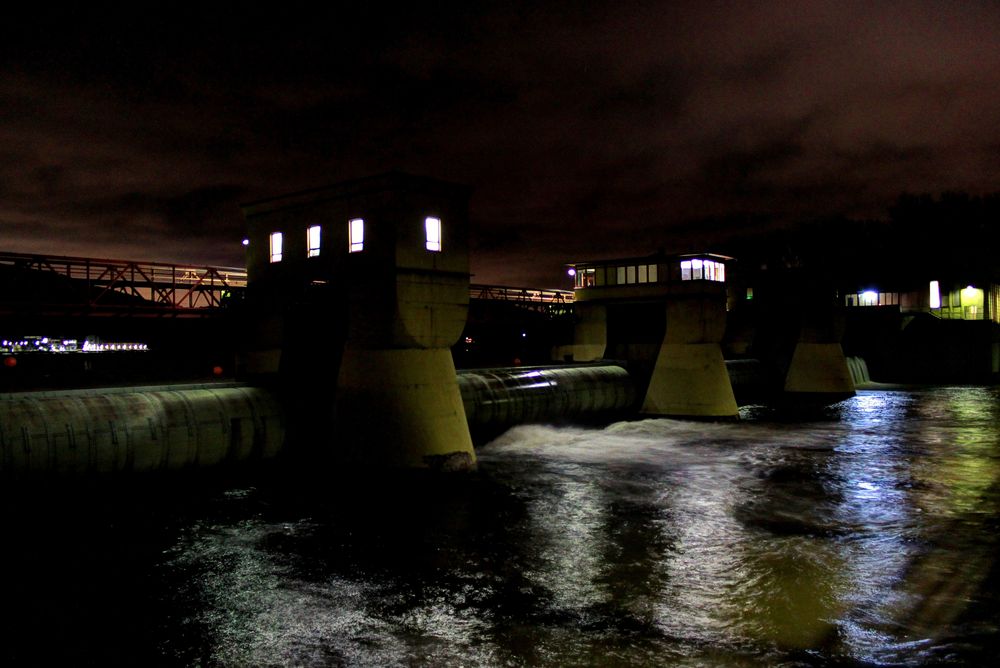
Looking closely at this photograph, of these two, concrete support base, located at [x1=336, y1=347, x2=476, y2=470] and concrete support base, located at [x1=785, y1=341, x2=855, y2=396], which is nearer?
concrete support base, located at [x1=336, y1=347, x2=476, y2=470]

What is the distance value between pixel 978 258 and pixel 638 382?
58828 millimetres

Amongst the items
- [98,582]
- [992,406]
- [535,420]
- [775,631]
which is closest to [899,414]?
[992,406]

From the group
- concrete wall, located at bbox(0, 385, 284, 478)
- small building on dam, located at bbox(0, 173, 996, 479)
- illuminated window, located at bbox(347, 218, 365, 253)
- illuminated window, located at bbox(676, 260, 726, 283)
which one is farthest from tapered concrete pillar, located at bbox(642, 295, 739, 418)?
concrete wall, located at bbox(0, 385, 284, 478)

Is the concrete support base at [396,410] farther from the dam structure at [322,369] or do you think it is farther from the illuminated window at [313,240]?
the illuminated window at [313,240]

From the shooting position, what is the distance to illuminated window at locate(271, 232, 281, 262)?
29.5 metres

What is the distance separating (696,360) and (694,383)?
54.8 inches

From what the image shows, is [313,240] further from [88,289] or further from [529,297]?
[529,297]

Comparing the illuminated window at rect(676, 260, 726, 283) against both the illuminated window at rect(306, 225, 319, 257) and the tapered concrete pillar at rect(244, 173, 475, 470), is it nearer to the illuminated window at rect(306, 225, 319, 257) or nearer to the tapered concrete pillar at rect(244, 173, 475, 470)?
the tapered concrete pillar at rect(244, 173, 475, 470)

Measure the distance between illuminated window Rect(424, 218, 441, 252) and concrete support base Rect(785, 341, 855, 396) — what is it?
Answer: 44.4m

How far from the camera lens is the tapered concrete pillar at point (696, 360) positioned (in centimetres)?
4425

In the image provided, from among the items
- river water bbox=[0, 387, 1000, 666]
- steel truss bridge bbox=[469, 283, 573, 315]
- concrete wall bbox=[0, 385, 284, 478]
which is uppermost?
steel truss bridge bbox=[469, 283, 573, 315]

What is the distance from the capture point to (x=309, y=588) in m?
15.7

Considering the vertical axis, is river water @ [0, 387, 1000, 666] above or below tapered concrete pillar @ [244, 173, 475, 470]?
below

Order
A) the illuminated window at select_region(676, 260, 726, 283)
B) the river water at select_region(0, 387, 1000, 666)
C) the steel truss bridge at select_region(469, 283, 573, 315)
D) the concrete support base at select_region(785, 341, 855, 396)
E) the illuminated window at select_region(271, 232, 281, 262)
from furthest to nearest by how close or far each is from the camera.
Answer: the concrete support base at select_region(785, 341, 855, 396)
the steel truss bridge at select_region(469, 283, 573, 315)
the illuminated window at select_region(676, 260, 726, 283)
the illuminated window at select_region(271, 232, 281, 262)
the river water at select_region(0, 387, 1000, 666)
